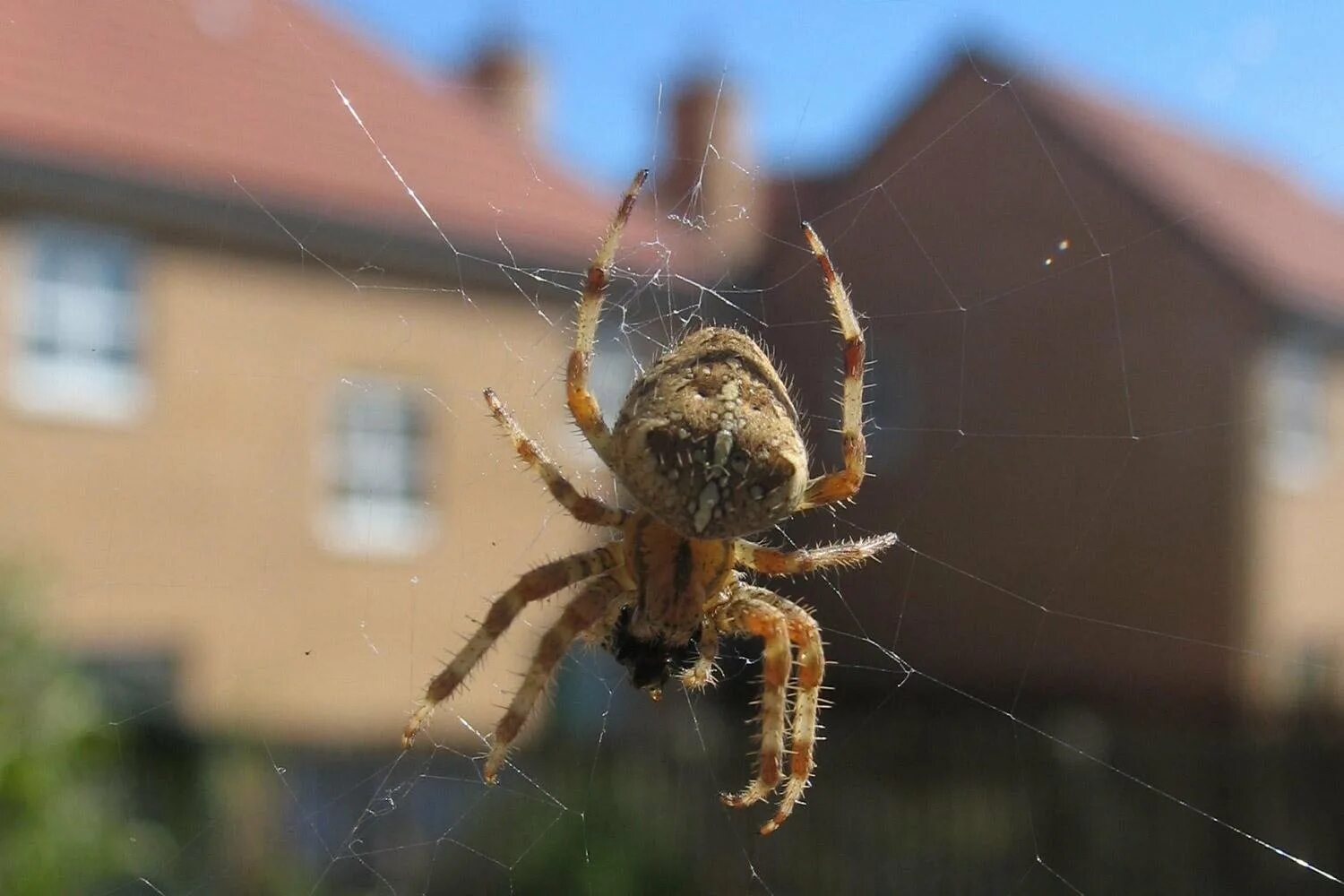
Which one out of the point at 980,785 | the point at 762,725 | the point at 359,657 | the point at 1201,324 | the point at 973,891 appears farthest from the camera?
the point at 359,657

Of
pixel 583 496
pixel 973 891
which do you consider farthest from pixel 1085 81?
pixel 583 496

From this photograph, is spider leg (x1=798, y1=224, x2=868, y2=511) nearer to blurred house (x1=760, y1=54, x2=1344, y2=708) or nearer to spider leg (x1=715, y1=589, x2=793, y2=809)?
spider leg (x1=715, y1=589, x2=793, y2=809)

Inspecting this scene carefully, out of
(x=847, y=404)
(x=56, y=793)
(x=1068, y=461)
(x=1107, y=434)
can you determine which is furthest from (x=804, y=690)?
(x=1068, y=461)

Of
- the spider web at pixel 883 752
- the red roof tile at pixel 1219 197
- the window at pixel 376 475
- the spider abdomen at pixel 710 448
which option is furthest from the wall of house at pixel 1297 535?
the spider abdomen at pixel 710 448

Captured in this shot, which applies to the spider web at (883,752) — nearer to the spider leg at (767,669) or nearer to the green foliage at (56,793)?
the green foliage at (56,793)

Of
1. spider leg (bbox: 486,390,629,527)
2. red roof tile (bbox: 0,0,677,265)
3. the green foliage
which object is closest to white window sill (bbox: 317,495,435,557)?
red roof tile (bbox: 0,0,677,265)

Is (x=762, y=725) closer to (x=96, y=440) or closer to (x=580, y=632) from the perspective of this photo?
(x=580, y=632)
